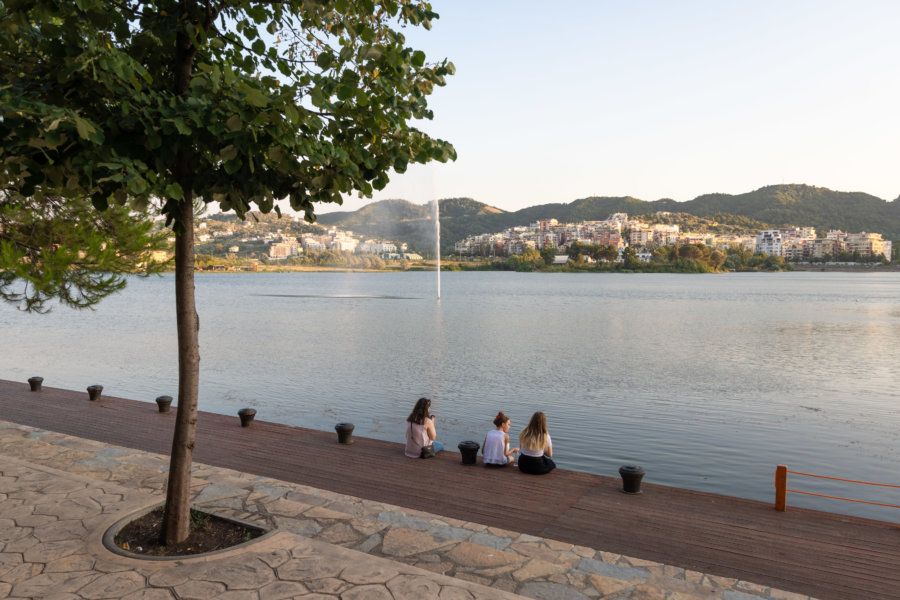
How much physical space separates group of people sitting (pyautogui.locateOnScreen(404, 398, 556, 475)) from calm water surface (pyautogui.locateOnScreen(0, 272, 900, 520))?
155 inches

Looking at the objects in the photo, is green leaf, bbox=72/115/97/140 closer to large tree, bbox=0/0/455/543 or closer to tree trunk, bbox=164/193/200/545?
large tree, bbox=0/0/455/543

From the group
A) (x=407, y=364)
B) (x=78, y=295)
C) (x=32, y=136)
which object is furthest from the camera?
(x=407, y=364)

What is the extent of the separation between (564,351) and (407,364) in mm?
9888

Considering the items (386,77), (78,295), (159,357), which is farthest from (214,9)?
(159,357)

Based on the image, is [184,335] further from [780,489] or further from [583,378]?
[583,378]

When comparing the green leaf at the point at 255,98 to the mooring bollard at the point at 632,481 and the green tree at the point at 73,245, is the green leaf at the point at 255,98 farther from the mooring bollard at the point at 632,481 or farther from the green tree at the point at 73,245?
the green tree at the point at 73,245

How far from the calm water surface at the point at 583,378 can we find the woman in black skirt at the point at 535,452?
4.00m

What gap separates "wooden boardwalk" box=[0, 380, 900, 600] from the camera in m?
7.05

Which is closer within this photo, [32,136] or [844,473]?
[32,136]

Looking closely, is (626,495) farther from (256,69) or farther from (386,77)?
(256,69)

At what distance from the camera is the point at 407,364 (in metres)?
30.9

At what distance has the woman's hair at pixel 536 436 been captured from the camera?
33.7 feet

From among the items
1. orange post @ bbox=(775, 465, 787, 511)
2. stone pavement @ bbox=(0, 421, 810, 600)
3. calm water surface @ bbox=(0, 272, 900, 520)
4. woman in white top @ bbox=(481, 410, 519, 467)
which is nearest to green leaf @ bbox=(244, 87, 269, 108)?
stone pavement @ bbox=(0, 421, 810, 600)

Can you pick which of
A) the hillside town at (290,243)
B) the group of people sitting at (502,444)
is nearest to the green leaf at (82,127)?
the group of people sitting at (502,444)
